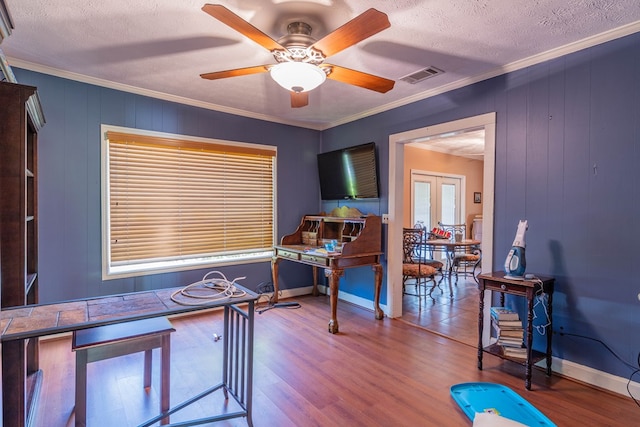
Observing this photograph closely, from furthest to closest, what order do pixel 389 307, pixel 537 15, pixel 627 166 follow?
pixel 389 307 < pixel 627 166 < pixel 537 15

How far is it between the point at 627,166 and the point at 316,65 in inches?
85.2

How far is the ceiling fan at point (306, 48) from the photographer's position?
5.39 feet

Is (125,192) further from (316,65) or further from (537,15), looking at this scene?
(537,15)

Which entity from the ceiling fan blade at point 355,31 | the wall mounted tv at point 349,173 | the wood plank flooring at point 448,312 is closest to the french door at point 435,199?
the wood plank flooring at point 448,312

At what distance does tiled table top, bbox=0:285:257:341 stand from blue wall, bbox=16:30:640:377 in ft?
5.71

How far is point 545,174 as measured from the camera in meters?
2.61

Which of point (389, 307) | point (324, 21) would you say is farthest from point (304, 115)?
point (389, 307)

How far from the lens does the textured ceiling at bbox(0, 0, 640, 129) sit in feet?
6.54

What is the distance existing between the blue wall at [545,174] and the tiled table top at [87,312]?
1.74m

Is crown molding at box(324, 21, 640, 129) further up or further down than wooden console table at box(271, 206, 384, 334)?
further up

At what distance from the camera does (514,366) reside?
2682 millimetres

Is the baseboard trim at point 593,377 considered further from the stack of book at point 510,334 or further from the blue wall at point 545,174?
the stack of book at point 510,334

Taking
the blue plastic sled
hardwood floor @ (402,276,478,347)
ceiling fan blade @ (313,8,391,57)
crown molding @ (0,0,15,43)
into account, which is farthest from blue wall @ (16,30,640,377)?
crown molding @ (0,0,15,43)

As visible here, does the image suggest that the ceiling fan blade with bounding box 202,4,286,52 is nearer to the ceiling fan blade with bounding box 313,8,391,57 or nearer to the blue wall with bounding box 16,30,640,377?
the ceiling fan blade with bounding box 313,8,391,57
